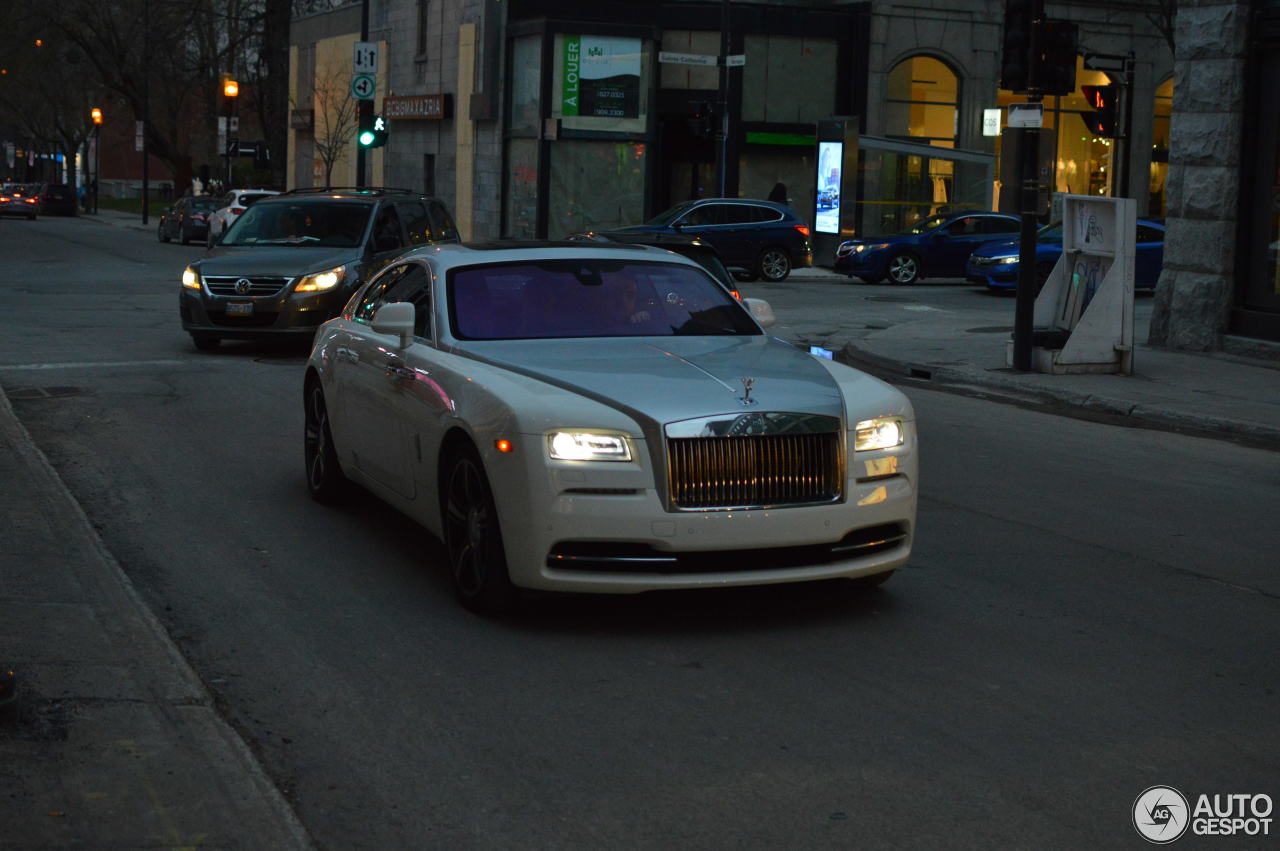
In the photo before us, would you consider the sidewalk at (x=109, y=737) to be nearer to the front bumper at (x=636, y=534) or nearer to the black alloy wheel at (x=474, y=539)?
the black alloy wheel at (x=474, y=539)

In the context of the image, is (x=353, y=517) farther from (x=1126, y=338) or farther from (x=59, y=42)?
(x=59, y=42)

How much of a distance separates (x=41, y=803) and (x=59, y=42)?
247ft

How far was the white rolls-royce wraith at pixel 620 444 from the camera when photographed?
6457 millimetres

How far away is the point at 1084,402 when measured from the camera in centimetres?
1523

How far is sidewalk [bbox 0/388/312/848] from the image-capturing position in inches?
173

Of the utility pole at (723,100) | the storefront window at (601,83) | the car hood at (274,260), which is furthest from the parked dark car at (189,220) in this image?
the car hood at (274,260)

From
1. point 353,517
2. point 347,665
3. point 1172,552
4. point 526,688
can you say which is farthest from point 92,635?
point 1172,552

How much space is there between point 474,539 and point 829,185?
109 feet

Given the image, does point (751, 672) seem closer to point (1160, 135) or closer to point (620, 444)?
point (620, 444)

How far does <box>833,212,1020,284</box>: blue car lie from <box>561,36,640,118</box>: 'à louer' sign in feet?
36.6

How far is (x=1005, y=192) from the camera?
17328 millimetres

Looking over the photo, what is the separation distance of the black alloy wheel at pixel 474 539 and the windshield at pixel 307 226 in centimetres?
1148

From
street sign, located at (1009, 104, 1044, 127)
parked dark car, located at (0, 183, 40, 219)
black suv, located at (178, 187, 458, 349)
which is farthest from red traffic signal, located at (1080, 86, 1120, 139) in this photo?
parked dark car, located at (0, 183, 40, 219)

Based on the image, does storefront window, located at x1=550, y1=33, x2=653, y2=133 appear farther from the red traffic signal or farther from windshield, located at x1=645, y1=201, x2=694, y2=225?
the red traffic signal
